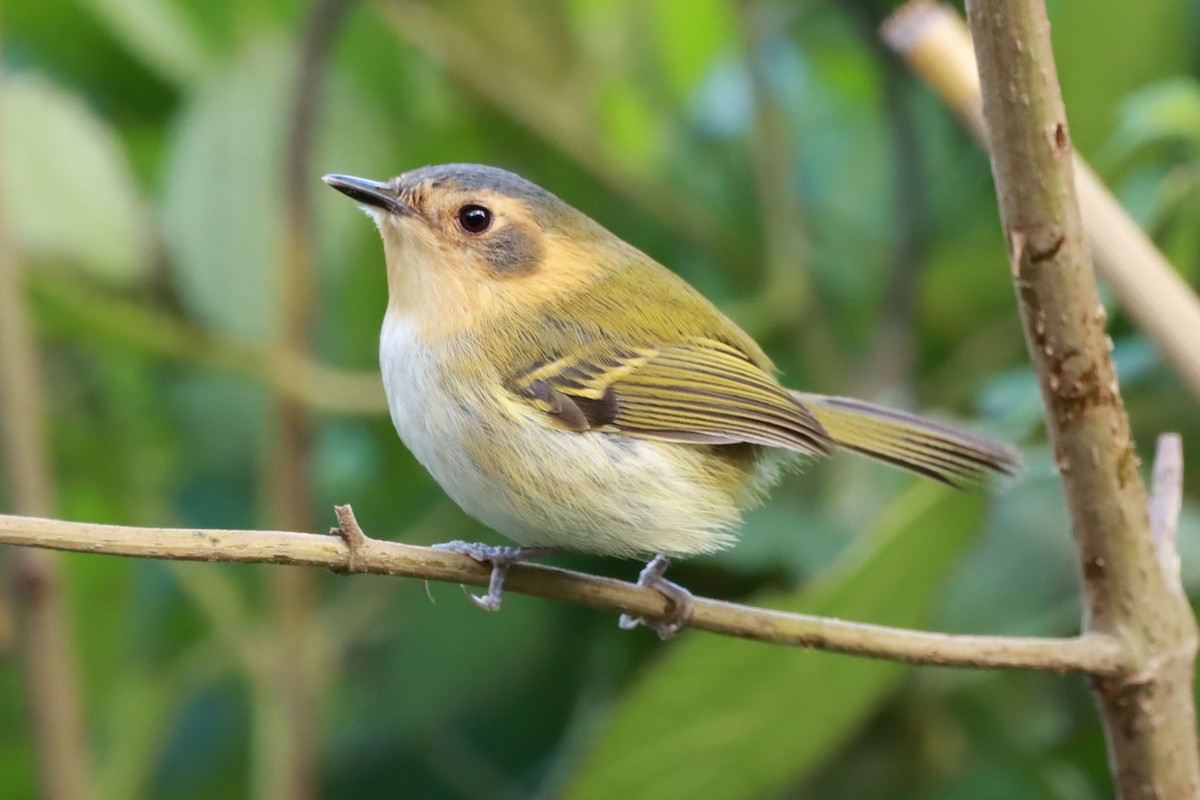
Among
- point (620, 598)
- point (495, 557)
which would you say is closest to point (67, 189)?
point (495, 557)

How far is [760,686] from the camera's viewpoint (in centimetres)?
124

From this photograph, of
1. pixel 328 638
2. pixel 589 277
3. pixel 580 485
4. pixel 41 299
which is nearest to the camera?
pixel 580 485

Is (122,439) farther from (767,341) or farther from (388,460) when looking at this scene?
(767,341)

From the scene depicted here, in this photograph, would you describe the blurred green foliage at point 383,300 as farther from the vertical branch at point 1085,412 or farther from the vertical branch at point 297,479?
the vertical branch at point 1085,412

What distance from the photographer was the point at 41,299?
157 cm

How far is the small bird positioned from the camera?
3.78 feet

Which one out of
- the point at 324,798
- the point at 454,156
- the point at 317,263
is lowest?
the point at 324,798

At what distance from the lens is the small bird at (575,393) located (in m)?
1.15

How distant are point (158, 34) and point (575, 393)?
1.09 meters

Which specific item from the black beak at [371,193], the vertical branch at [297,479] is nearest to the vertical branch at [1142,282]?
the black beak at [371,193]

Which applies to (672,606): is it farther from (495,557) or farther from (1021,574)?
(1021,574)

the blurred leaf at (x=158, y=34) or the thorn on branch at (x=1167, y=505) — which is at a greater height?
the blurred leaf at (x=158, y=34)

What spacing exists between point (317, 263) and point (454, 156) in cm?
24

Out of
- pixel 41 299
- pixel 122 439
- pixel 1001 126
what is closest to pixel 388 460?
pixel 122 439
